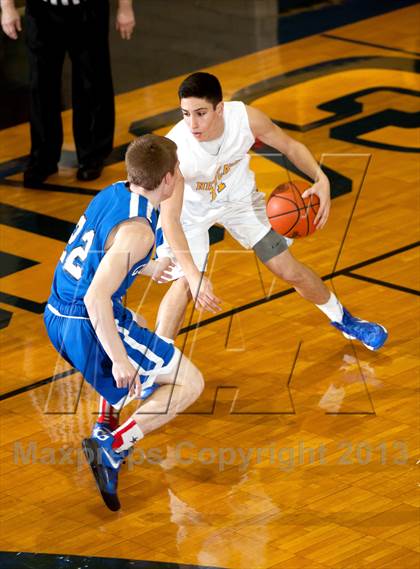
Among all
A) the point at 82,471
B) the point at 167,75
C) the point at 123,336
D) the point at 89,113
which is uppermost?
the point at 123,336

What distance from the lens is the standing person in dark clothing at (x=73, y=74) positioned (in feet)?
26.6

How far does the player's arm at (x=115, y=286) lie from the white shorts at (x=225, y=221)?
1.13 m

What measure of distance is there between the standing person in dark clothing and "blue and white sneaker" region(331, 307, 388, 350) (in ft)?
9.61

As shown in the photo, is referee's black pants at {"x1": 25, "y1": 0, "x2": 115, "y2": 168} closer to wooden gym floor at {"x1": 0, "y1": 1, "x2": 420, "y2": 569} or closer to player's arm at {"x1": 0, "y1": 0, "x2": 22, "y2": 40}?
player's arm at {"x1": 0, "y1": 0, "x2": 22, "y2": 40}

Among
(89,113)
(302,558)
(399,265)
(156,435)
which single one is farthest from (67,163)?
(302,558)

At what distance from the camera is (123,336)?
492cm

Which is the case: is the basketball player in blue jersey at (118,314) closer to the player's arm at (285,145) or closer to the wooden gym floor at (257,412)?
the wooden gym floor at (257,412)

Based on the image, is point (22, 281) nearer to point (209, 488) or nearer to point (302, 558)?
point (209, 488)

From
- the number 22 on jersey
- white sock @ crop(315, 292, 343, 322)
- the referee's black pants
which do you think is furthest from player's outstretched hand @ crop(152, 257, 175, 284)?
the referee's black pants

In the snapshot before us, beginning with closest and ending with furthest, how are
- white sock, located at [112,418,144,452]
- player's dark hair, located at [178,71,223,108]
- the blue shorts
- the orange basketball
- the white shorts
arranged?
1. the blue shorts
2. white sock, located at [112,418,144,452]
3. player's dark hair, located at [178,71,223,108]
4. the orange basketball
5. the white shorts

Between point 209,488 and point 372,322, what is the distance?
146 cm

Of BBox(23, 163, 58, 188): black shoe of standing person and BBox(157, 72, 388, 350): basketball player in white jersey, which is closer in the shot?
BBox(157, 72, 388, 350): basketball player in white jersey

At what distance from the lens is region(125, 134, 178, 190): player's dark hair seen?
4.68m

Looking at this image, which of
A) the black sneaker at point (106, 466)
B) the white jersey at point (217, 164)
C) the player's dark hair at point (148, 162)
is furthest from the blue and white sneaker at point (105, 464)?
the white jersey at point (217, 164)
